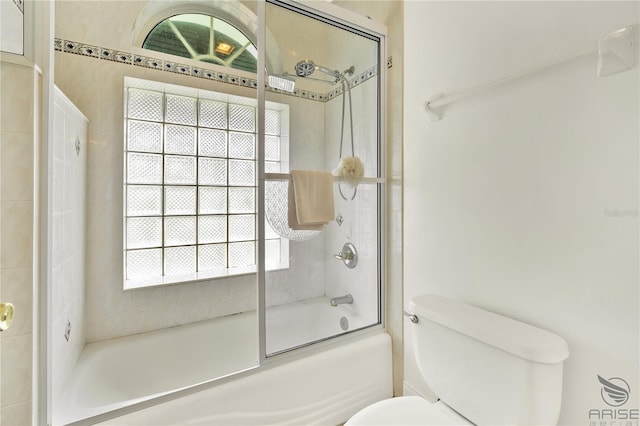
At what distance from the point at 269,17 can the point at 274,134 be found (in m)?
0.52

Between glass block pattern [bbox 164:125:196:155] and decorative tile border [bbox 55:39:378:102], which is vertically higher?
decorative tile border [bbox 55:39:378:102]

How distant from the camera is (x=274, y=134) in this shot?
1.29m

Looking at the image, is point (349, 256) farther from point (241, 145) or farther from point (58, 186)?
point (58, 186)

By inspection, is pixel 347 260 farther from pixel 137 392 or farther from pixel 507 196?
pixel 137 392

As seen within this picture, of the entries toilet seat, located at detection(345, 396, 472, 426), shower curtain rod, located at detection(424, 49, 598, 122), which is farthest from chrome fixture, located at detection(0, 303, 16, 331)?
shower curtain rod, located at detection(424, 49, 598, 122)

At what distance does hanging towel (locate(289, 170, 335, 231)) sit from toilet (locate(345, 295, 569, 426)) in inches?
22.2

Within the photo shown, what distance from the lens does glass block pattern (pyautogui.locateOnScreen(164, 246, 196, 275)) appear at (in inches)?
75.8

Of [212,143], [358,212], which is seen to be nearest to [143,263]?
[212,143]

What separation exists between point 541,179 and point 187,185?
193 centimetres

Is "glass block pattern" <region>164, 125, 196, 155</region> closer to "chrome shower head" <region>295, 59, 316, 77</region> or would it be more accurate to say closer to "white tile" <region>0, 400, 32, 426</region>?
"chrome shower head" <region>295, 59, 316, 77</region>

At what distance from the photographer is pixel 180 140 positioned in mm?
1914

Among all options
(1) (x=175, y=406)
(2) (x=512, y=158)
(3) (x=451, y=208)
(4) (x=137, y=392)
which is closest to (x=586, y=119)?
(2) (x=512, y=158)

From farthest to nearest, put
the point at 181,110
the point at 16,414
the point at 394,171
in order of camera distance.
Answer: the point at 181,110
the point at 394,171
the point at 16,414

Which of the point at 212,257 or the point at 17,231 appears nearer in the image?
the point at 17,231
